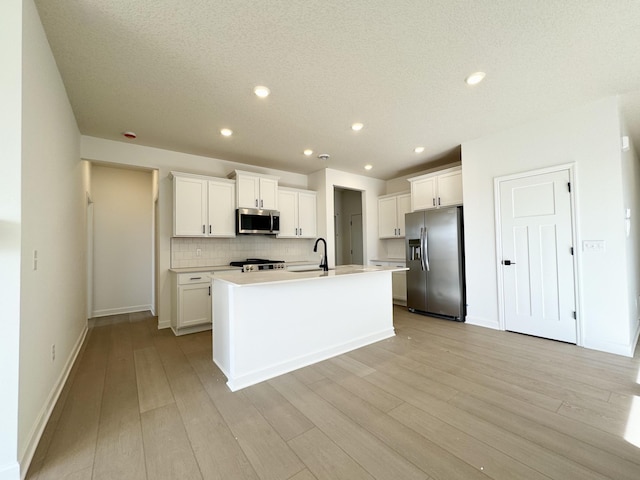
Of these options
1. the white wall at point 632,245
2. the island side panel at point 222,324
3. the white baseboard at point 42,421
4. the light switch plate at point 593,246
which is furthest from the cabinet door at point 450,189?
the white baseboard at point 42,421

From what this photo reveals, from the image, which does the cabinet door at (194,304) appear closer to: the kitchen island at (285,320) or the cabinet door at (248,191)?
the kitchen island at (285,320)

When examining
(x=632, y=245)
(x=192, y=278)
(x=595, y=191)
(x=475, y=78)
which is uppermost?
(x=475, y=78)

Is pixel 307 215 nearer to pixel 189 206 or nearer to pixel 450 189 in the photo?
pixel 189 206

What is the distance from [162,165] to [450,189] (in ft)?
15.3

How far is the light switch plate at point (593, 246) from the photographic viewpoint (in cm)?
291

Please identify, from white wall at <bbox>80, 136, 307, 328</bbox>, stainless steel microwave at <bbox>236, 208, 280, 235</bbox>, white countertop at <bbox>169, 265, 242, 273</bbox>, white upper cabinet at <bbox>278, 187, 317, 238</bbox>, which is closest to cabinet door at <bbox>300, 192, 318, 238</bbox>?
white upper cabinet at <bbox>278, 187, 317, 238</bbox>

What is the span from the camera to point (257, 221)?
4574 mm

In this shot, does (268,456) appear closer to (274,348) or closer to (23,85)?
(274,348)

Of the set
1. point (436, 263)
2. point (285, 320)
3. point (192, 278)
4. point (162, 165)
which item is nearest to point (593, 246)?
point (436, 263)

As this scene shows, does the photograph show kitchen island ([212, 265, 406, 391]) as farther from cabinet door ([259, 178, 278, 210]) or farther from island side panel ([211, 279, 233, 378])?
cabinet door ([259, 178, 278, 210])

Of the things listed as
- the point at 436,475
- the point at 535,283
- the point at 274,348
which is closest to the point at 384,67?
the point at 274,348

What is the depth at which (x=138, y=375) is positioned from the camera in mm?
2529

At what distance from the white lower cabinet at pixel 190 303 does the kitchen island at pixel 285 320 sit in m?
1.23

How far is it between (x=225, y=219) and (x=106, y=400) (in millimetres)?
2775
